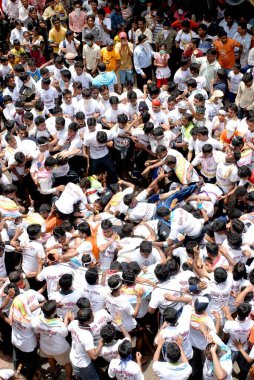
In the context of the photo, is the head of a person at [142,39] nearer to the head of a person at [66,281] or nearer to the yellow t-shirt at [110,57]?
the yellow t-shirt at [110,57]

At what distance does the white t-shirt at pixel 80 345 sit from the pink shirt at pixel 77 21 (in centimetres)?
817

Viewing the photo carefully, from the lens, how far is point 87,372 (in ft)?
19.4

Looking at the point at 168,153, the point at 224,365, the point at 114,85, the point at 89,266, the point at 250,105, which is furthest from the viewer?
the point at 114,85

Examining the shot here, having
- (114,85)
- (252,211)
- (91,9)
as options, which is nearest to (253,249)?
(252,211)

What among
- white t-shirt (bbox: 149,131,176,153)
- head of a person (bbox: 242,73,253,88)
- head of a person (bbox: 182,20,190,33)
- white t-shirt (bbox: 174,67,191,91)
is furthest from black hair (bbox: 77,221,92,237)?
head of a person (bbox: 182,20,190,33)

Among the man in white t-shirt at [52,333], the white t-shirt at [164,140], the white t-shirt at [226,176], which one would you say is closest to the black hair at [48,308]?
the man in white t-shirt at [52,333]

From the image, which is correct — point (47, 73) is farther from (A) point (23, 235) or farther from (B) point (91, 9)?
(A) point (23, 235)

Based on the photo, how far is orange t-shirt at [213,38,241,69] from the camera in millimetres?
10594

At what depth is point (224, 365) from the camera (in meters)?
5.31

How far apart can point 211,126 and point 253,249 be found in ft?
9.14

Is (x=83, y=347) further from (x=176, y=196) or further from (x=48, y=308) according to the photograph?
(x=176, y=196)

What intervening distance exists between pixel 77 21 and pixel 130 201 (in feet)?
21.1

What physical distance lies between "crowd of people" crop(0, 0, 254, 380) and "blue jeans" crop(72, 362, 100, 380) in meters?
0.02

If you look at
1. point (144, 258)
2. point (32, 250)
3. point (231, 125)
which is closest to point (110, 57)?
point (231, 125)
